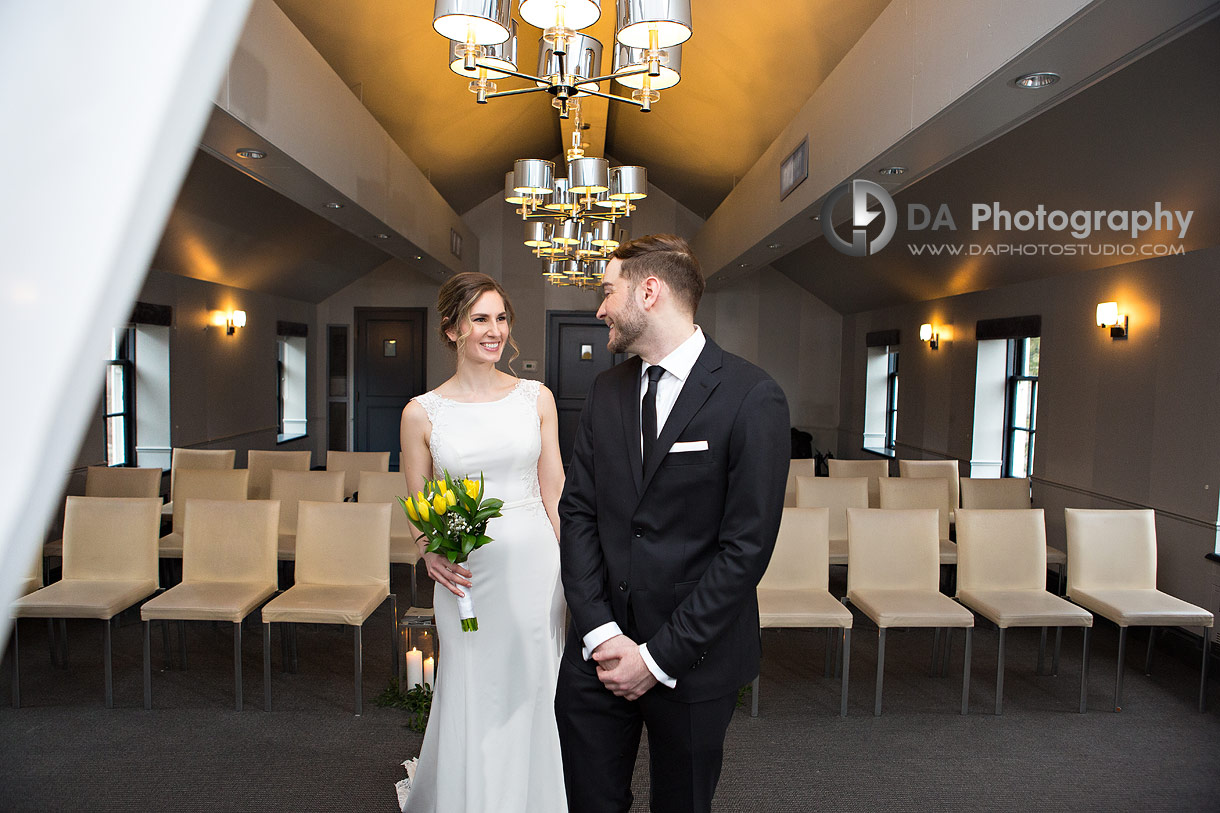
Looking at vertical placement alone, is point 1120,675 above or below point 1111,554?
below

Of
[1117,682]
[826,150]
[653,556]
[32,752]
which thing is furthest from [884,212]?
[32,752]

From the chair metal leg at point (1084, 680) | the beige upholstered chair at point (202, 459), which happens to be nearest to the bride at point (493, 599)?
the chair metal leg at point (1084, 680)

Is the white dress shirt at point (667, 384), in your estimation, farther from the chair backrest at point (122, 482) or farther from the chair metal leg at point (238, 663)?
the chair backrest at point (122, 482)

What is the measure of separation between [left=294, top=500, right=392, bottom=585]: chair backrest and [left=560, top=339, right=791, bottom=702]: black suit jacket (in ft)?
7.60

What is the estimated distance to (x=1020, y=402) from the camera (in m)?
7.63

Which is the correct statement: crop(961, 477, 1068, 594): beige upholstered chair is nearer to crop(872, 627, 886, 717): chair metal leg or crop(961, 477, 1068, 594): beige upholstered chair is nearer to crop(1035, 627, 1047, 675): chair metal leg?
crop(1035, 627, 1047, 675): chair metal leg

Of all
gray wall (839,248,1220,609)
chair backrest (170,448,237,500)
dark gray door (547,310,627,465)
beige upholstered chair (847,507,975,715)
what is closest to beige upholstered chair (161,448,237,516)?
chair backrest (170,448,237,500)

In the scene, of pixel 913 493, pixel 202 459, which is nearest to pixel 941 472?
pixel 913 493

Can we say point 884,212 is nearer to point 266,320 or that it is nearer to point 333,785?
point 333,785

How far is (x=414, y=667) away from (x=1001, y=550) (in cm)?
302

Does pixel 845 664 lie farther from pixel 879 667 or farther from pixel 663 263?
pixel 663 263

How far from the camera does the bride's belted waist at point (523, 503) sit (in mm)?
2701

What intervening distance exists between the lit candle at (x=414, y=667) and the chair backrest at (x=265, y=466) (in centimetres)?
277

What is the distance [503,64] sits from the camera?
3.42 m
